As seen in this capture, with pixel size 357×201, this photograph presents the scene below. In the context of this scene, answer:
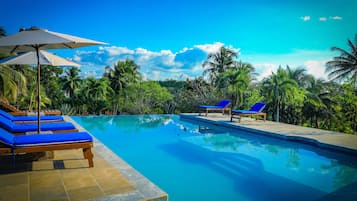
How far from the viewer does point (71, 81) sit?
21.9m

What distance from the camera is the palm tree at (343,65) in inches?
822

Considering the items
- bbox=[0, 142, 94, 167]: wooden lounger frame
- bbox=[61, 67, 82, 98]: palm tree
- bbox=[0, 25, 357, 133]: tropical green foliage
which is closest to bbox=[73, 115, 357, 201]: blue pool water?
bbox=[0, 142, 94, 167]: wooden lounger frame

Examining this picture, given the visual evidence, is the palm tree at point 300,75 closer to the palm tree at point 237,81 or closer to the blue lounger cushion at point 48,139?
the palm tree at point 237,81

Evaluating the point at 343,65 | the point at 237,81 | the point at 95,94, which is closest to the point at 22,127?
the point at 237,81

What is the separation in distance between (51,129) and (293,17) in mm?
15713

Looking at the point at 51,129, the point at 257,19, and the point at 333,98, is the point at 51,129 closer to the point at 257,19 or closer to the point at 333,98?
the point at 257,19

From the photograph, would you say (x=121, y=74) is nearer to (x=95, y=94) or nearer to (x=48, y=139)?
(x=95, y=94)

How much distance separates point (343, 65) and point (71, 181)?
24.2 m

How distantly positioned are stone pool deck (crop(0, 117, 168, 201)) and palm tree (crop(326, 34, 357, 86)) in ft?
73.1

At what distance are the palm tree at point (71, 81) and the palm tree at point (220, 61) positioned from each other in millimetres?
11773

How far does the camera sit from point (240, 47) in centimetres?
2283

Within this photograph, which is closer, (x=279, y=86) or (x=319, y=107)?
(x=279, y=86)

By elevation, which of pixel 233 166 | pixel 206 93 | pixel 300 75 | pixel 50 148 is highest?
pixel 300 75

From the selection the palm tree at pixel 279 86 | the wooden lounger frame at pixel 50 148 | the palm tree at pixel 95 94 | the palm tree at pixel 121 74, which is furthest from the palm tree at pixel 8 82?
the palm tree at pixel 279 86
